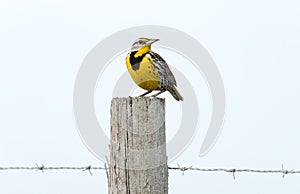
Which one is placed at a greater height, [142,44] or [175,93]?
[142,44]

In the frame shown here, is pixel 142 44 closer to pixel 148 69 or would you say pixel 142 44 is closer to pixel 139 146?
pixel 148 69

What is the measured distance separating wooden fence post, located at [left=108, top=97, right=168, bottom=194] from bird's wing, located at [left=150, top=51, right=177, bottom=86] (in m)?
1.27

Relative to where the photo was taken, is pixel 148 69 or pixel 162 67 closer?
pixel 148 69

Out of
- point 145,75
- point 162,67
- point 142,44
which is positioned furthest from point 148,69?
point 142,44

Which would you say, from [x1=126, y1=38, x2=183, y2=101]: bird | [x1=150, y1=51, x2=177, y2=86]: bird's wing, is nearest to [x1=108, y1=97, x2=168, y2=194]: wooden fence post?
[x1=126, y1=38, x2=183, y2=101]: bird

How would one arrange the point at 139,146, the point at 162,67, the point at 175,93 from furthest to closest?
the point at 175,93 < the point at 162,67 < the point at 139,146

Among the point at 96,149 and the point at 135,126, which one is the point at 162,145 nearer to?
the point at 135,126

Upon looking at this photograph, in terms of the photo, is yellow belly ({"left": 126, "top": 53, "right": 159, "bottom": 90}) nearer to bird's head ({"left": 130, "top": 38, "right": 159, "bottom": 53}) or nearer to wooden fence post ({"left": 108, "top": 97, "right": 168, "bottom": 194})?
bird's head ({"left": 130, "top": 38, "right": 159, "bottom": 53})

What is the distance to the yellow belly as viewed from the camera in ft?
13.2

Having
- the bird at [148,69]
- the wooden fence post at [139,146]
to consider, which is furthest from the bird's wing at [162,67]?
the wooden fence post at [139,146]

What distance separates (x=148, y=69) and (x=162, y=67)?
0.21 metres

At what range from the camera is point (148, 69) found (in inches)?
159

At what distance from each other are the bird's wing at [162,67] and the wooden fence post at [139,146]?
1.27m

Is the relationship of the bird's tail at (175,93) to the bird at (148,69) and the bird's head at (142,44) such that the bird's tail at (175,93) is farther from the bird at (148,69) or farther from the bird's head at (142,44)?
the bird's head at (142,44)
